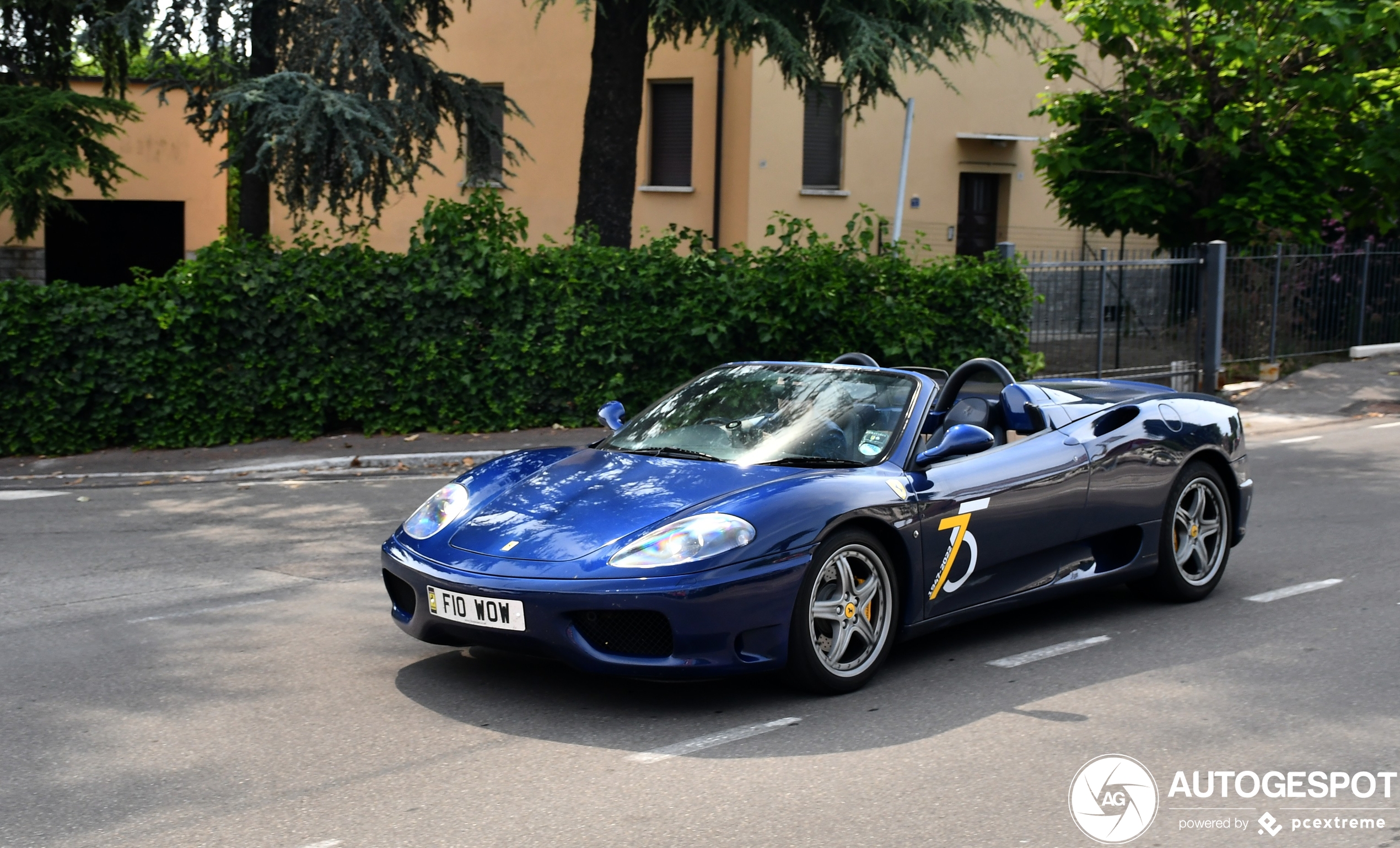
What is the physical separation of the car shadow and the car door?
324mm

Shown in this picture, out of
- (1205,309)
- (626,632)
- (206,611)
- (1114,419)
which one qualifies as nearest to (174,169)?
(1205,309)

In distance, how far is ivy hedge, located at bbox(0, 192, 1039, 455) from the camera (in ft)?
41.5

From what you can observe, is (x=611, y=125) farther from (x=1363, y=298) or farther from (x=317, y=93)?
(x=1363, y=298)

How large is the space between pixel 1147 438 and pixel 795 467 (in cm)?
212

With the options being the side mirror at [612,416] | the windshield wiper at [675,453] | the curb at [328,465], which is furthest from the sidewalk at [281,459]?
the windshield wiper at [675,453]

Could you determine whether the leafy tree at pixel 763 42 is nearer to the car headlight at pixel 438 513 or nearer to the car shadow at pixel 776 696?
the car headlight at pixel 438 513

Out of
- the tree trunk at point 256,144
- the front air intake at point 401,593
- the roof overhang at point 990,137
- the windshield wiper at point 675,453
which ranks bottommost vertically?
the front air intake at point 401,593

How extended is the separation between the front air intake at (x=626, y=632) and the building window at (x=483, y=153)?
1145cm

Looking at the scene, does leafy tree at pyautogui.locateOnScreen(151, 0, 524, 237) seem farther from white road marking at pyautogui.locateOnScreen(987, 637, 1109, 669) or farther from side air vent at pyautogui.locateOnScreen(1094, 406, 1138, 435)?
white road marking at pyautogui.locateOnScreen(987, 637, 1109, 669)

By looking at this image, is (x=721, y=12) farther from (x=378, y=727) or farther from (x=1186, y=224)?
(x=378, y=727)

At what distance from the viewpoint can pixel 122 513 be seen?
9.88 metres

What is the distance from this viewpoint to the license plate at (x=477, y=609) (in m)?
5.07

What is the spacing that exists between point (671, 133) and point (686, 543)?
19.8 m

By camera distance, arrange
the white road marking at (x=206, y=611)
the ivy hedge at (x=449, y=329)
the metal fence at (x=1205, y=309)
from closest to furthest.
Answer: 1. the white road marking at (x=206, y=611)
2. the ivy hedge at (x=449, y=329)
3. the metal fence at (x=1205, y=309)
